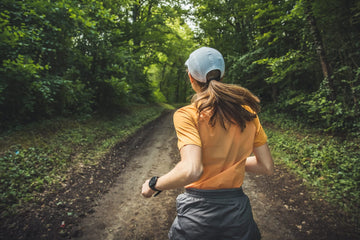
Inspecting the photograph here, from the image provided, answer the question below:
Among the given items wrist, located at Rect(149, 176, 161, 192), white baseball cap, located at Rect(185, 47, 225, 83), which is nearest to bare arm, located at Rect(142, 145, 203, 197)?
wrist, located at Rect(149, 176, 161, 192)

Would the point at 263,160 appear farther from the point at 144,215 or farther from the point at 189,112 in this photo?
the point at 144,215

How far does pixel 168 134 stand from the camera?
948 centimetres

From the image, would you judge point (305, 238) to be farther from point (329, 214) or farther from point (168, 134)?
point (168, 134)

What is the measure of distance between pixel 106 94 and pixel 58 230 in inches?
299

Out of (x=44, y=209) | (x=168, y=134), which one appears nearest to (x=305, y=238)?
(x=44, y=209)

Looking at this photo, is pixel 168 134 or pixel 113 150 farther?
pixel 168 134

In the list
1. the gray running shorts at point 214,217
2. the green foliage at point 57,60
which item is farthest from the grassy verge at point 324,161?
the green foliage at point 57,60

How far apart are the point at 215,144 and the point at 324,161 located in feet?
17.3

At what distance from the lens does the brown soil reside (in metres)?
3.03

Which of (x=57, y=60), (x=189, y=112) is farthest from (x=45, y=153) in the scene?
(x=189, y=112)

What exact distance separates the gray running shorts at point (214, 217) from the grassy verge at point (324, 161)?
3651 millimetres

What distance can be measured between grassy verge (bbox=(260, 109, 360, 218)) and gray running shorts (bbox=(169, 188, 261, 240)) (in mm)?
3651

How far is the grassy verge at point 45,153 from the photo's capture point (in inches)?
148

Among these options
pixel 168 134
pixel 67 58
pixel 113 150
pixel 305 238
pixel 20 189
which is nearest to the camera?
pixel 305 238
